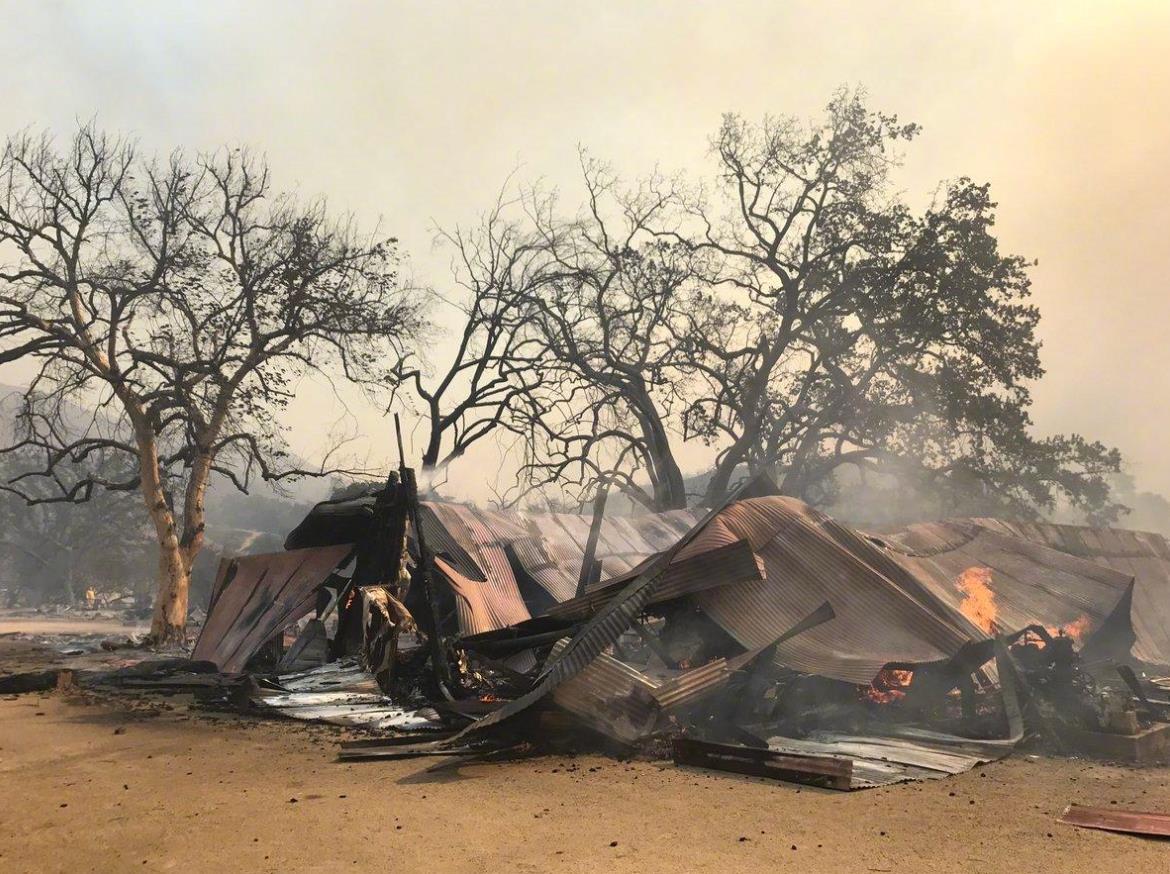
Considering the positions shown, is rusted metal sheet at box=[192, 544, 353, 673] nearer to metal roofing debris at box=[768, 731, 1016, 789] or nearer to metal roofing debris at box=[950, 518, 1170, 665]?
metal roofing debris at box=[768, 731, 1016, 789]

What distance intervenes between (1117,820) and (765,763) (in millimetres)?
2220

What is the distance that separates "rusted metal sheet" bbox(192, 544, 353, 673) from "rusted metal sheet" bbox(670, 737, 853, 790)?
6917mm

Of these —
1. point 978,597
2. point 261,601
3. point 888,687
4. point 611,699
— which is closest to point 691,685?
point 611,699

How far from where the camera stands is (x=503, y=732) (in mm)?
7047

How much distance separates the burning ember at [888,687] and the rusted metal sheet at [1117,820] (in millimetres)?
2861

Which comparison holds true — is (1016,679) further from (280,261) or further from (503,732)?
(280,261)

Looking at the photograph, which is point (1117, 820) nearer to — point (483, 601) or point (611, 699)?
point (611, 699)

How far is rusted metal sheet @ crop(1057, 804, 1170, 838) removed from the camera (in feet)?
15.5

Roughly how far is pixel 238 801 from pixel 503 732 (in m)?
2.24

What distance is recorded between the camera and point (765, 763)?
20.2 feet

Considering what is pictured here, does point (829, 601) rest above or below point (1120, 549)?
below

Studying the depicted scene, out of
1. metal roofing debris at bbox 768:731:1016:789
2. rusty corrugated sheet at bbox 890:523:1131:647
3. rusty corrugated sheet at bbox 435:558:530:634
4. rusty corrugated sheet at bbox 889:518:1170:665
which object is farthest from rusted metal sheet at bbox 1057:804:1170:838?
rusty corrugated sheet at bbox 889:518:1170:665

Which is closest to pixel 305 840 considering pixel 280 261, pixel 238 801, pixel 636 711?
pixel 238 801

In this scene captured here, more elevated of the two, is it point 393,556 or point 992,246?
point 992,246
